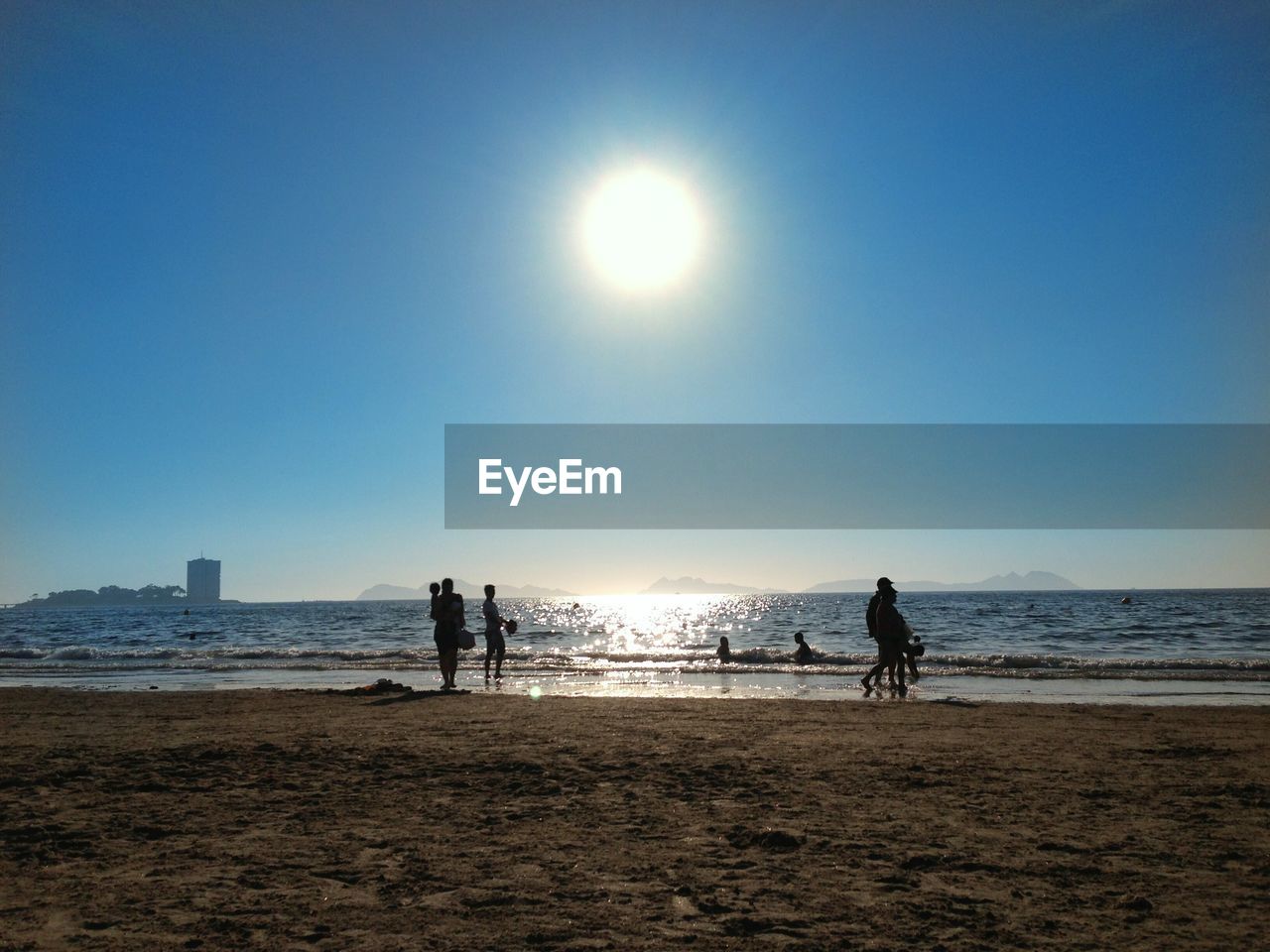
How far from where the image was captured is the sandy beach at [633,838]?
397 centimetres

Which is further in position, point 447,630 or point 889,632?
point 447,630

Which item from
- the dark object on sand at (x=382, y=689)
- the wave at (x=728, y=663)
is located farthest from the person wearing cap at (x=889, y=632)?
the dark object on sand at (x=382, y=689)

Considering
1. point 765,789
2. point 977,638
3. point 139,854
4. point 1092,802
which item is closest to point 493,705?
point 765,789

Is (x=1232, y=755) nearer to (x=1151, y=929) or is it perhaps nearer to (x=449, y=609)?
(x=1151, y=929)

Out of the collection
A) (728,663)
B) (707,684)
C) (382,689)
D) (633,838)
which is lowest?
(728,663)

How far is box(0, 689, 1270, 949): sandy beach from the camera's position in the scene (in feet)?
13.0

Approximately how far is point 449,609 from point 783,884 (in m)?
13.3

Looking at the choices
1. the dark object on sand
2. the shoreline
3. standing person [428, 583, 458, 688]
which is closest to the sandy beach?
the dark object on sand

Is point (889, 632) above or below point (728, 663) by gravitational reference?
above

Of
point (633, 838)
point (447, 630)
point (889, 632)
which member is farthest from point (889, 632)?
point (633, 838)

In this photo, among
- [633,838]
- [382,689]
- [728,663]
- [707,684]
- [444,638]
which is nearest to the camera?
[633,838]

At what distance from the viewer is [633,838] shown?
546 centimetres

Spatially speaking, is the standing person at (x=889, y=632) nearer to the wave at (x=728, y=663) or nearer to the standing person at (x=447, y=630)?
the wave at (x=728, y=663)

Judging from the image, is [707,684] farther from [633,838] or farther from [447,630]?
[633,838]
